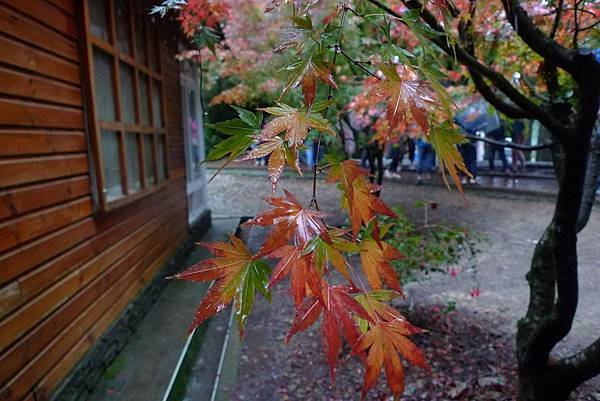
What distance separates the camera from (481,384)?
335cm

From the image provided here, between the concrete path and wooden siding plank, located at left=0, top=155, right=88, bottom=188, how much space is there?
1419 mm

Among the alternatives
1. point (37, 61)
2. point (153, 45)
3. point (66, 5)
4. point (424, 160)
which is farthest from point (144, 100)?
point (424, 160)

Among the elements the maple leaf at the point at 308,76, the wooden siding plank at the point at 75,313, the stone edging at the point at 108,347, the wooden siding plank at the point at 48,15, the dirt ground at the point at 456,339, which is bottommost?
the dirt ground at the point at 456,339

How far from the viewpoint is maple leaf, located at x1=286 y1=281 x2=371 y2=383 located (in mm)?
912

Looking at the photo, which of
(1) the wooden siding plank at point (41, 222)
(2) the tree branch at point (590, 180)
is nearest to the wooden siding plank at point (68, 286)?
(1) the wooden siding plank at point (41, 222)

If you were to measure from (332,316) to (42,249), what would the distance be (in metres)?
2.30

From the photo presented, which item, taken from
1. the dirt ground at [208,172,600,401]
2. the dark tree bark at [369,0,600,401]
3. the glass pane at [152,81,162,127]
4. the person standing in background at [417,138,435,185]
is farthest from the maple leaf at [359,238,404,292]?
the person standing in background at [417,138,435,185]

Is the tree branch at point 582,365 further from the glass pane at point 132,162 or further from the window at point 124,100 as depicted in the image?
the glass pane at point 132,162

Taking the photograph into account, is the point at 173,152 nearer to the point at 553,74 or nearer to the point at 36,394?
the point at 36,394

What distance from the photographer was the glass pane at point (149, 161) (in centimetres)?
475

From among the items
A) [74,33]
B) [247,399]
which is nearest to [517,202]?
[247,399]

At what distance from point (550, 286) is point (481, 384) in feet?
3.51

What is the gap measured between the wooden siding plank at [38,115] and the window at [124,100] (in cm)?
17

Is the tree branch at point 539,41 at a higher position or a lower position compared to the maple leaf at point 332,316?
higher
